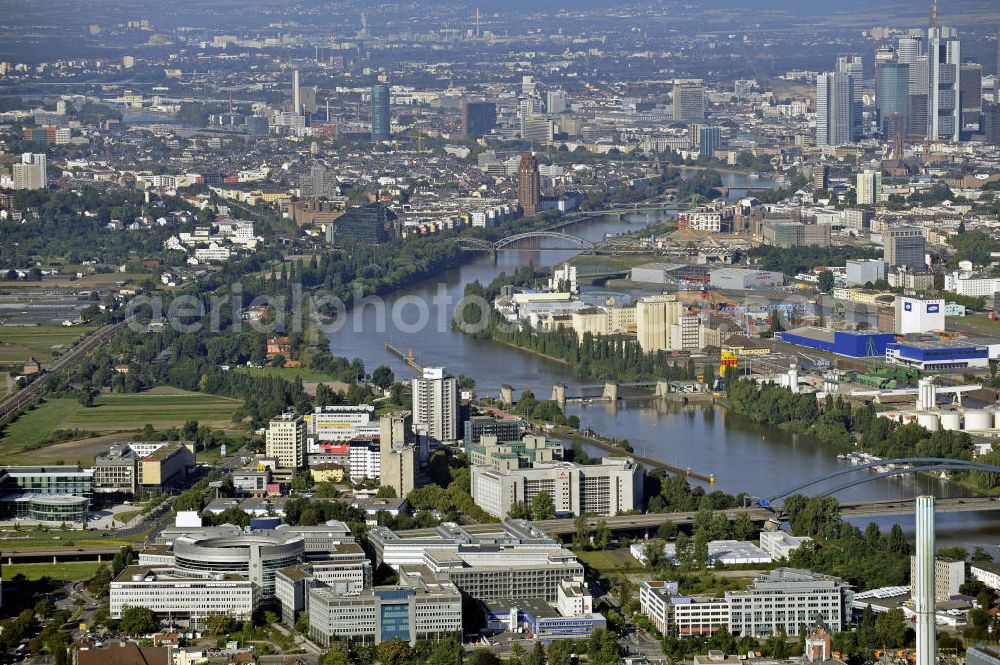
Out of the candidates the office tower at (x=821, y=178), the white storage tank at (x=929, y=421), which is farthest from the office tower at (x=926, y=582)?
the office tower at (x=821, y=178)

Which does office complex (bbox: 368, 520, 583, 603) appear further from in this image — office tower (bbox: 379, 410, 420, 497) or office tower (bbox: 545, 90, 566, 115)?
office tower (bbox: 545, 90, 566, 115)

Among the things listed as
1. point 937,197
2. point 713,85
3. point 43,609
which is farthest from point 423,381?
point 713,85

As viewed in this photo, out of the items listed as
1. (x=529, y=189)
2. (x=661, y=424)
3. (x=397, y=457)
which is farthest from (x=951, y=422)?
(x=529, y=189)

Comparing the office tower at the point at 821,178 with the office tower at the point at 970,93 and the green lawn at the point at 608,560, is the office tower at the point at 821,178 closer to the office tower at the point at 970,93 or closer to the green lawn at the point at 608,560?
the office tower at the point at 970,93

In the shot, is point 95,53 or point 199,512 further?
point 95,53

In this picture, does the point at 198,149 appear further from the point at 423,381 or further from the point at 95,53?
the point at 423,381

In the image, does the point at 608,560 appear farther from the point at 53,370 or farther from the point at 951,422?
the point at 53,370

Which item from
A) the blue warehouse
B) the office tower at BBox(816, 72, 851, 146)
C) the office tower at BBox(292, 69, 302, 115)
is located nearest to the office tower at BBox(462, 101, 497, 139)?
the office tower at BBox(292, 69, 302, 115)
